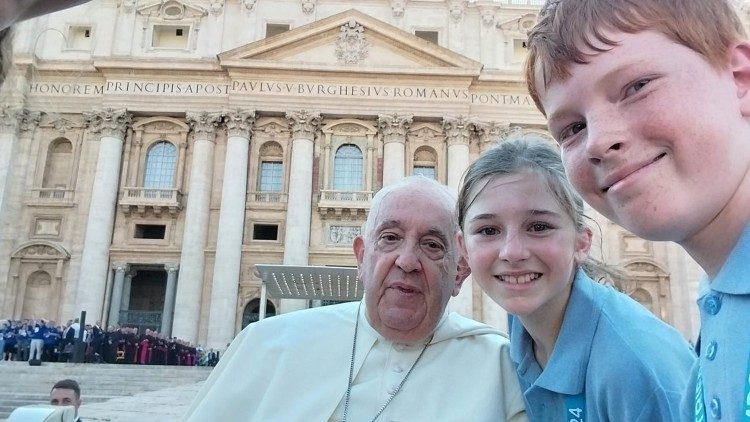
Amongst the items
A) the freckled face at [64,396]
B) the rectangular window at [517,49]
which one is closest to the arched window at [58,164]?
the rectangular window at [517,49]

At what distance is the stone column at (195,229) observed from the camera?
890 inches

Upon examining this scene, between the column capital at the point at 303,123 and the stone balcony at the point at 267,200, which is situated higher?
the column capital at the point at 303,123

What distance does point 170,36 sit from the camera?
27.6 meters

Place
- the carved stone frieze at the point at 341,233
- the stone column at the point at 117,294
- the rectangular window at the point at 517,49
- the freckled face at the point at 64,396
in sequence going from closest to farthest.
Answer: the freckled face at the point at 64,396
the stone column at the point at 117,294
the carved stone frieze at the point at 341,233
the rectangular window at the point at 517,49

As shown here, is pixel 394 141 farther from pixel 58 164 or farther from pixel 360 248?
pixel 360 248

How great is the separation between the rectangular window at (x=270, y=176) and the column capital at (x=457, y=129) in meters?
7.63

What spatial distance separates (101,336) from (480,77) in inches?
734

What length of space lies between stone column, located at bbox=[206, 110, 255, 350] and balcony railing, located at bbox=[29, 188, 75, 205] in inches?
267

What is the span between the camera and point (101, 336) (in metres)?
18.1

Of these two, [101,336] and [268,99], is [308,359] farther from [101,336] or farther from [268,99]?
[268,99]

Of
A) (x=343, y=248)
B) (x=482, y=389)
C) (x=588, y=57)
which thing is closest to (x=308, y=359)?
(x=482, y=389)

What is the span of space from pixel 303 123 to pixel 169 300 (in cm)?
935

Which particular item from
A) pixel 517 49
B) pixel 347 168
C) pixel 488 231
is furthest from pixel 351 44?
pixel 488 231

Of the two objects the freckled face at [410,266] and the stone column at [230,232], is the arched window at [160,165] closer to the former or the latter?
the stone column at [230,232]
